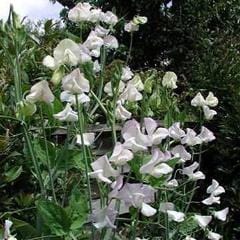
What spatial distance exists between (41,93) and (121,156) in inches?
9.3

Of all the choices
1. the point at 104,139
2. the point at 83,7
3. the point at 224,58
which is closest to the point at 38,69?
the point at 104,139

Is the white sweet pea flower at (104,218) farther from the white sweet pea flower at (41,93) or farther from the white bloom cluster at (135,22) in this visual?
the white bloom cluster at (135,22)

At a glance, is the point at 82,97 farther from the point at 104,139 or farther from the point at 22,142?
the point at 104,139

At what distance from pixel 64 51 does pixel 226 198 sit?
2103 mm

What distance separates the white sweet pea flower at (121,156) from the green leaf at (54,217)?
0.21m

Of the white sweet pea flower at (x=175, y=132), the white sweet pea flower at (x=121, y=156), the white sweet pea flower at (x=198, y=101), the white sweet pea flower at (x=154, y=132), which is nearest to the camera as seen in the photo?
the white sweet pea flower at (x=121, y=156)

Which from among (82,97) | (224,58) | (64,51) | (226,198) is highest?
(64,51)

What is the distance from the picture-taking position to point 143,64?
8156mm

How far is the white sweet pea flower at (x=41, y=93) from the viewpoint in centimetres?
150

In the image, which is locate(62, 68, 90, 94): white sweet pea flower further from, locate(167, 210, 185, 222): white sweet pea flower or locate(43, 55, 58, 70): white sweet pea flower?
locate(167, 210, 185, 222): white sweet pea flower

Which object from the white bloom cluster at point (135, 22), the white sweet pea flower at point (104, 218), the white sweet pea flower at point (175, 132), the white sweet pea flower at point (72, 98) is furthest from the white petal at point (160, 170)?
the white bloom cluster at point (135, 22)

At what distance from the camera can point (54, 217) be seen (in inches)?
62.0

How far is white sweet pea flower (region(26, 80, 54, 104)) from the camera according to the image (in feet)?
4.91

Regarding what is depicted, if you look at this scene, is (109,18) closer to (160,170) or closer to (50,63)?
(50,63)
